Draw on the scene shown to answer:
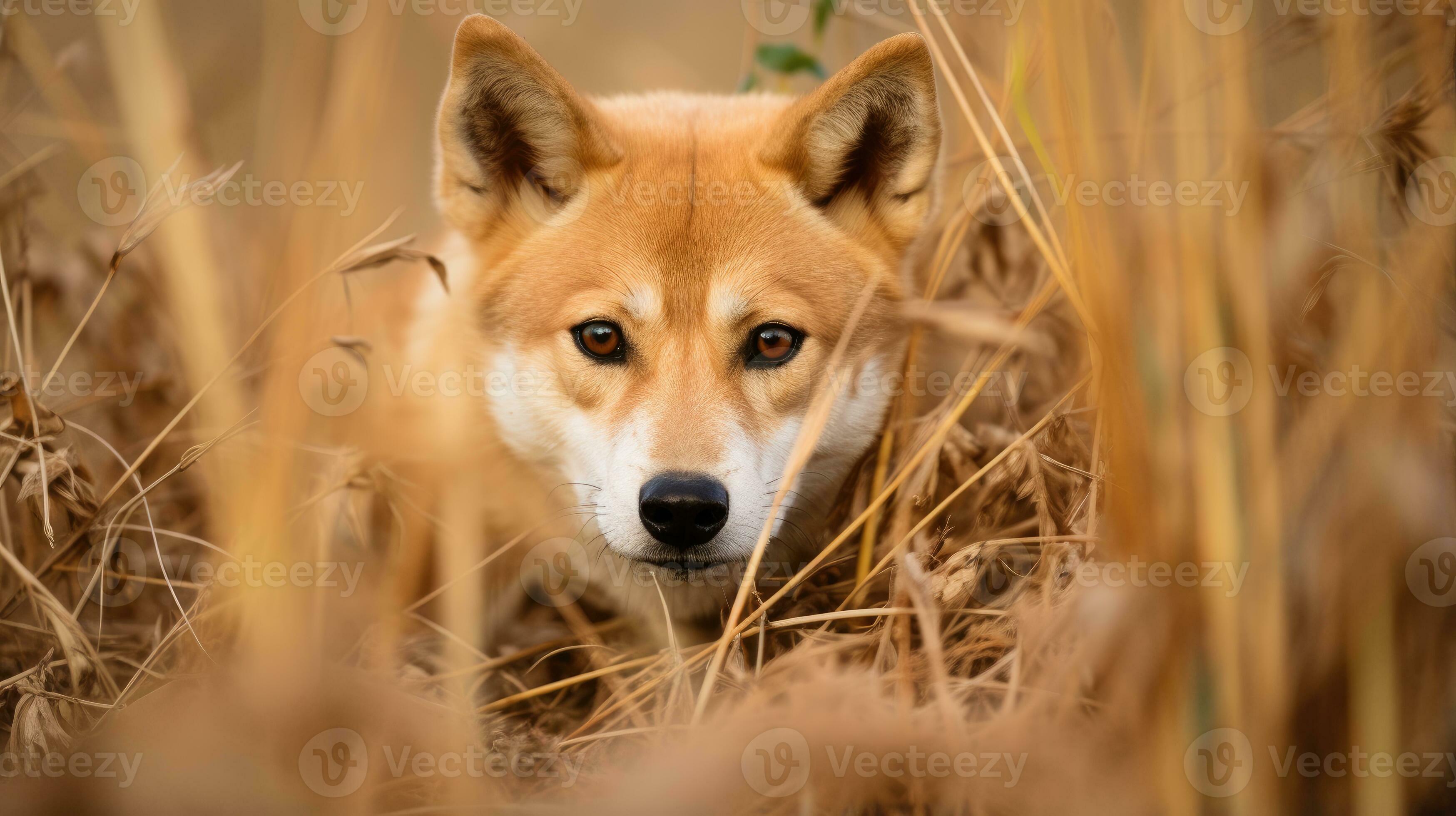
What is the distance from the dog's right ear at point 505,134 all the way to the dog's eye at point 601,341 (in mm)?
452

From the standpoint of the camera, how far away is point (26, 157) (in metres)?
2.66

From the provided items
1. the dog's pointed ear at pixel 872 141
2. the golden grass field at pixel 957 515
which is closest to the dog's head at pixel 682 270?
the dog's pointed ear at pixel 872 141

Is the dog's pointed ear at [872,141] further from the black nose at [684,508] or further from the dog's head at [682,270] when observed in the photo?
the black nose at [684,508]

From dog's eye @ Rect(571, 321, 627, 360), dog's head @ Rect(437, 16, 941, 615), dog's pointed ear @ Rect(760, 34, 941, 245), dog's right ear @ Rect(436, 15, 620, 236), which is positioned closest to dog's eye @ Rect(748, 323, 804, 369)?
dog's head @ Rect(437, 16, 941, 615)

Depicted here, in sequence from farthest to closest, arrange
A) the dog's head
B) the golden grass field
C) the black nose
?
the dog's head → the black nose → the golden grass field

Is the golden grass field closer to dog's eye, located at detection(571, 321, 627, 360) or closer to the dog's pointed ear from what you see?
the dog's pointed ear

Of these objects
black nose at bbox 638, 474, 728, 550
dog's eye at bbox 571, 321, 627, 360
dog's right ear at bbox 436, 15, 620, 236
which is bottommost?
black nose at bbox 638, 474, 728, 550

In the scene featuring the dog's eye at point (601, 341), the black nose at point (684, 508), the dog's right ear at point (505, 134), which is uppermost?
the dog's right ear at point (505, 134)

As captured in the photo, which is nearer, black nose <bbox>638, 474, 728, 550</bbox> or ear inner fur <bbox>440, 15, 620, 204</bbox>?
black nose <bbox>638, 474, 728, 550</bbox>

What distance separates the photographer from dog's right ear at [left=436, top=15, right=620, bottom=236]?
2.12m

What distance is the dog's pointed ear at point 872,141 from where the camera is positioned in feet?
6.98

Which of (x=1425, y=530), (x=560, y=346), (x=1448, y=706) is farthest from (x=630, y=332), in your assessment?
(x=1448, y=706)

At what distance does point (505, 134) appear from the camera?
2.41 m

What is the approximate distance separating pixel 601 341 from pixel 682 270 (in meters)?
0.30
